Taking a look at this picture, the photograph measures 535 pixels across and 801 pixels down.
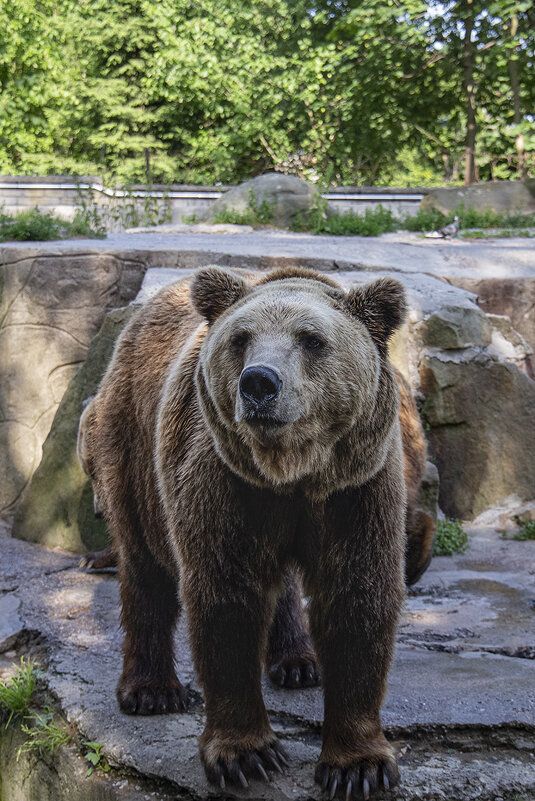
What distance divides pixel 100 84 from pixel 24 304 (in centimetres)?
1375

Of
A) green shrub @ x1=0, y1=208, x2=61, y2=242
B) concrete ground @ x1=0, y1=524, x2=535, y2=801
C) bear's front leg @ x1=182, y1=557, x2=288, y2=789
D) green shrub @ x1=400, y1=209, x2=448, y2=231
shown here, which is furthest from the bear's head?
green shrub @ x1=400, y1=209, x2=448, y2=231

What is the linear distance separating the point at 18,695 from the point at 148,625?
0.62 metres

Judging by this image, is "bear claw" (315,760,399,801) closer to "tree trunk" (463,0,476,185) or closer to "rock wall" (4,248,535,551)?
"rock wall" (4,248,535,551)

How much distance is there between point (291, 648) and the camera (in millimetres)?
3582

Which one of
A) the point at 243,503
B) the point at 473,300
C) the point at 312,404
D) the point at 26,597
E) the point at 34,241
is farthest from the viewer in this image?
the point at 34,241

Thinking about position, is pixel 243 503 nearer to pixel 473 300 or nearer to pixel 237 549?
pixel 237 549

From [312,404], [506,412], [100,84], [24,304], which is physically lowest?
[506,412]

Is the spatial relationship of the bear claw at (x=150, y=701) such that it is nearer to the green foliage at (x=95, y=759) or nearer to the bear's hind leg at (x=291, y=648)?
the green foliage at (x=95, y=759)

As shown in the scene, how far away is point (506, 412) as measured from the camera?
6.39 metres

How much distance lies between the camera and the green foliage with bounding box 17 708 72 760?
3.20m

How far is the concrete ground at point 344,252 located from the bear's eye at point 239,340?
466cm

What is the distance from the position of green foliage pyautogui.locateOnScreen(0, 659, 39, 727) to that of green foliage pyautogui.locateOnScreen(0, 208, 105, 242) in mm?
5556

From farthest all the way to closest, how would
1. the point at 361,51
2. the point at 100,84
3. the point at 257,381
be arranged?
the point at 100,84 < the point at 361,51 < the point at 257,381

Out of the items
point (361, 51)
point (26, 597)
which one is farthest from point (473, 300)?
point (361, 51)
